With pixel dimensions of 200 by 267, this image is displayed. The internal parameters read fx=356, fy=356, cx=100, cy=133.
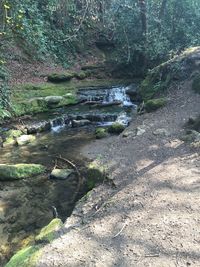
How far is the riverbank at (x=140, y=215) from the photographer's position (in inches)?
219

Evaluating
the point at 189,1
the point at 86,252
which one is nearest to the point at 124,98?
the point at 189,1

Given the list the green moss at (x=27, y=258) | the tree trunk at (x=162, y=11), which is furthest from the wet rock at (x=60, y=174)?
the tree trunk at (x=162, y=11)

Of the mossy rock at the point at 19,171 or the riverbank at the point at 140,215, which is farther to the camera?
the mossy rock at the point at 19,171

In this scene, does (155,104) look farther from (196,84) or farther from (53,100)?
(53,100)

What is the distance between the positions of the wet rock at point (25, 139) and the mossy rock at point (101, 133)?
2441mm

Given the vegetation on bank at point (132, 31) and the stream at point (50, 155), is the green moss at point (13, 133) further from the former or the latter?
the vegetation on bank at point (132, 31)

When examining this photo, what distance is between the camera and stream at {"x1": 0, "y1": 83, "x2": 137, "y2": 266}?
25.8 ft

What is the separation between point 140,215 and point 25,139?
7.75 metres

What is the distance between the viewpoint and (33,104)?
54.9ft

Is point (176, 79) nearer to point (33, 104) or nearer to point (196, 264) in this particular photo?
point (33, 104)

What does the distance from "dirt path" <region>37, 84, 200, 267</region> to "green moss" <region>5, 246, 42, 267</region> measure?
12cm

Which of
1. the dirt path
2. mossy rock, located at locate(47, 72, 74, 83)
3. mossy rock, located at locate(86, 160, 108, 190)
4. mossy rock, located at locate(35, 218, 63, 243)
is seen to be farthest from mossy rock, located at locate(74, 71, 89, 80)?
mossy rock, located at locate(35, 218, 63, 243)

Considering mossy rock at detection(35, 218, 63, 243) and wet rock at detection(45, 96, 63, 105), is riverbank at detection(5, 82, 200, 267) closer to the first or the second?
mossy rock at detection(35, 218, 63, 243)

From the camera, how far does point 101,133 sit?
13.8 m
